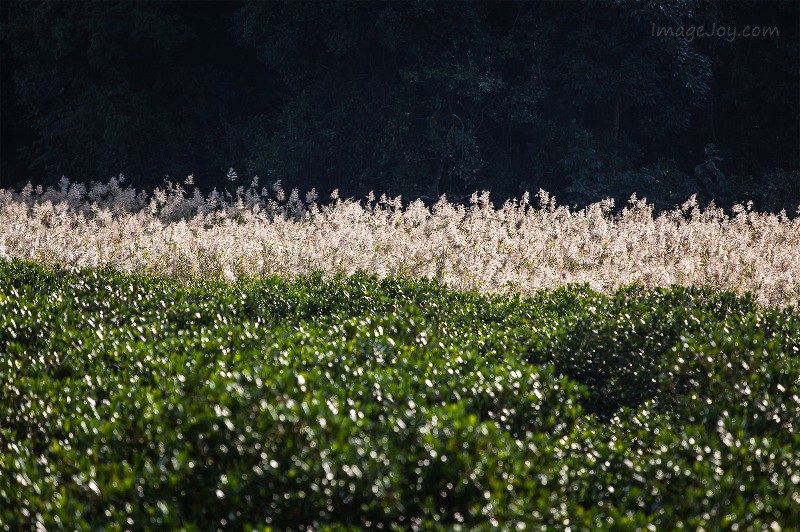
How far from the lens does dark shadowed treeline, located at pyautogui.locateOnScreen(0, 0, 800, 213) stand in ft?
57.4

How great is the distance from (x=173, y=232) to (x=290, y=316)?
3.46m

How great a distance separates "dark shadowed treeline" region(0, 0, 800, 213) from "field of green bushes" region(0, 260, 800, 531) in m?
12.7

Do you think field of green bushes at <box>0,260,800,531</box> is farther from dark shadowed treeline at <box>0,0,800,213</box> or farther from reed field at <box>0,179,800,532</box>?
dark shadowed treeline at <box>0,0,800,213</box>

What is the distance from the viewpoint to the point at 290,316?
5.88 meters

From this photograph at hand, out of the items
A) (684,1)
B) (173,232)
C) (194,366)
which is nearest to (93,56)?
(173,232)

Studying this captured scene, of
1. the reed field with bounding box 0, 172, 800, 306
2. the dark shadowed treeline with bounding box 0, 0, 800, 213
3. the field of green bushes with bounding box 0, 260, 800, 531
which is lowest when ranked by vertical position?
the field of green bushes with bounding box 0, 260, 800, 531

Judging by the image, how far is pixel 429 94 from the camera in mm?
18375

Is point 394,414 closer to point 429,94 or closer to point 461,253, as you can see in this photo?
point 461,253

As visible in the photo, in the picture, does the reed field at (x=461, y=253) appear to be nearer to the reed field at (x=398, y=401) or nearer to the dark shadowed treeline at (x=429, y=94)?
the reed field at (x=398, y=401)

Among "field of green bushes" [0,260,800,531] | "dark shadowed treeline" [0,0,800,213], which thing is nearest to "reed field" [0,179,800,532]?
"field of green bushes" [0,260,800,531]

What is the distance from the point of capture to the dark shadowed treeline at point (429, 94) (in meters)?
17.5

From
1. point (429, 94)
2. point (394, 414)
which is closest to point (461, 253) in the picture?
point (394, 414)

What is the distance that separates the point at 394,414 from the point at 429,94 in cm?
1592

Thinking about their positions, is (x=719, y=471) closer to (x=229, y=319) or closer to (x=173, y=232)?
(x=229, y=319)
